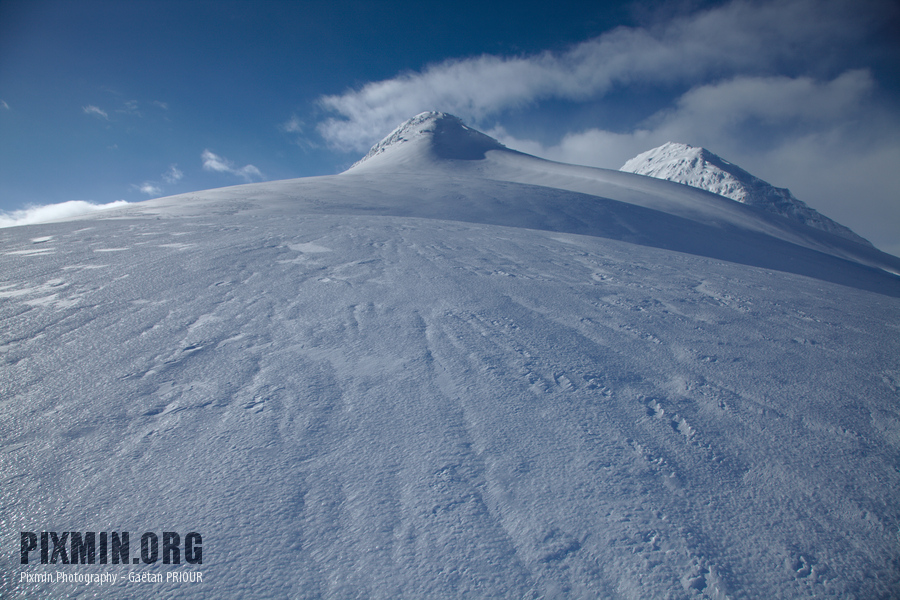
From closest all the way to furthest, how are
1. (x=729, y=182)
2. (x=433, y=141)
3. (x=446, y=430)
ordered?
(x=446, y=430), (x=433, y=141), (x=729, y=182)

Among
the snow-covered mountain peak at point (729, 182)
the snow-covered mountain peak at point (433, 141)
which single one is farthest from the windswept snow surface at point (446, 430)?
the snow-covered mountain peak at point (729, 182)

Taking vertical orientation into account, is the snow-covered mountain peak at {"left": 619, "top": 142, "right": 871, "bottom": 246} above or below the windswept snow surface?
above

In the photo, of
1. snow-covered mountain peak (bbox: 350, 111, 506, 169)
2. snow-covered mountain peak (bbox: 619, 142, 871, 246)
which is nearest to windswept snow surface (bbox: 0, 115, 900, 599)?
snow-covered mountain peak (bbox: 350, 111, 506, 169)

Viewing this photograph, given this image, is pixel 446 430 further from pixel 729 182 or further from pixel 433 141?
pixel 729 182

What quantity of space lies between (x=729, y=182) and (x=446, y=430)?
69849 millimetres

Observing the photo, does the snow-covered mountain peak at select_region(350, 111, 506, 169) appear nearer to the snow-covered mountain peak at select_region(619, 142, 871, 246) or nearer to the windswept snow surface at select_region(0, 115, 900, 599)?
the windswept snow surface at select_region(0, 115, 900, 599)

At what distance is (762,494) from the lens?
1495 mm

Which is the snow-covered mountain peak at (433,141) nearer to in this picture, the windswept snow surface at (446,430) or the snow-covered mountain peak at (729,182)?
the windswept snow surface at (446,430)

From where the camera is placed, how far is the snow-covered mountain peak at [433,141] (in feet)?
89.1

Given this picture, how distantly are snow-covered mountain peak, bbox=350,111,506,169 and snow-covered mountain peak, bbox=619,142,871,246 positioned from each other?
35439 millimetres

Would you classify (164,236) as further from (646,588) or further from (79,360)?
(646,588)

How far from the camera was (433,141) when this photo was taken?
3030 centimetres

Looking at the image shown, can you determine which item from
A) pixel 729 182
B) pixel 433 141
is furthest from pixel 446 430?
pixel 729 182

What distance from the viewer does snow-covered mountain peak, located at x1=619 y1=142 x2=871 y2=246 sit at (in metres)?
51.6
